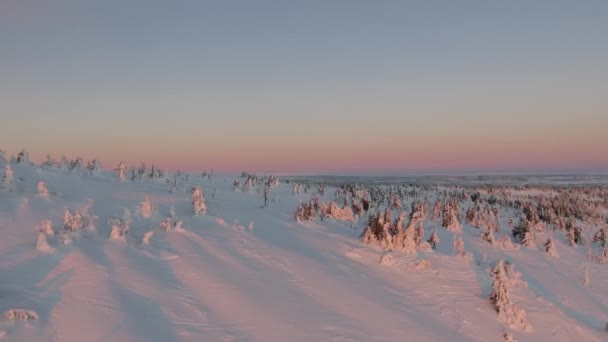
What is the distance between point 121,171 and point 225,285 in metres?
15.0

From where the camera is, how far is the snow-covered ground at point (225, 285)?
300 inches

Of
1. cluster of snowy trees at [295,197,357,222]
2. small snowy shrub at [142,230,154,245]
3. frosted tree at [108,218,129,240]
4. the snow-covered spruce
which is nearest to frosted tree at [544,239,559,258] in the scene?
cluster of snowy trees at [295,197,357,222]

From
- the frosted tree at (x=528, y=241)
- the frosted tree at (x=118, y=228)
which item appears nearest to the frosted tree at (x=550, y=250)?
the frosted tree at (x=528, y=241)

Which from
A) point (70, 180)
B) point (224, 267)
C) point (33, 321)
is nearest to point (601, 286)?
point (224, 267)

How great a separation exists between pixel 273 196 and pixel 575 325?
55.1ft

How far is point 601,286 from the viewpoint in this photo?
18.8m

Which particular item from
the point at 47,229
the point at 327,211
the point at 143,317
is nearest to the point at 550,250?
the point at 327,211

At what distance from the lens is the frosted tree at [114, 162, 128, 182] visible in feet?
72.4

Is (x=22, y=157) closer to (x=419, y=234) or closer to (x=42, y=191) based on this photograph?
(x=42, y=191)

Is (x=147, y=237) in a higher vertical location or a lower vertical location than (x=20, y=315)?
higher

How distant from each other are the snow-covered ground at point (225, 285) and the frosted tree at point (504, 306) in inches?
7.8

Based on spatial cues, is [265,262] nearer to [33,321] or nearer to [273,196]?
[33,321]

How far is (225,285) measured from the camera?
959 cm

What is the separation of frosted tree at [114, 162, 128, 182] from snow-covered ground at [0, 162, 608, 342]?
4.49 meters
